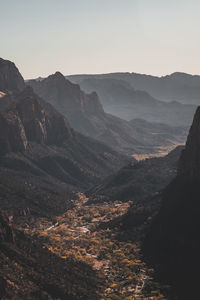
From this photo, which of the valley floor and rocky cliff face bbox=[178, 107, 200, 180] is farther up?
rocky cliff face bbox=[178, 107, 200, 180]

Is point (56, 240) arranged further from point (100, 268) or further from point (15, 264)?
point (15, 264)

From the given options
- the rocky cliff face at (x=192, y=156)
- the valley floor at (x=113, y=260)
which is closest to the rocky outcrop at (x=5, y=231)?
the valley floor at (x=113, y=260)

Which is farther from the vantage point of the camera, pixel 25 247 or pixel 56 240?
pixel 56 240

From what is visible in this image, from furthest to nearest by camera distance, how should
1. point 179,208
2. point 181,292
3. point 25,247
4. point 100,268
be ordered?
point 179,208
point 100,268
point 25,247
point 181,292

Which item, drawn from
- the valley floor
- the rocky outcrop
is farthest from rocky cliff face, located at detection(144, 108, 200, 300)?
the rocky outcrop

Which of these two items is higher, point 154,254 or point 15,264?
point 15,264

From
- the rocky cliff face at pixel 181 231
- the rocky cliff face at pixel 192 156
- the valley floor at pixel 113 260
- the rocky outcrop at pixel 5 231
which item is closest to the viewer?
the valley floor at pixel 113 260

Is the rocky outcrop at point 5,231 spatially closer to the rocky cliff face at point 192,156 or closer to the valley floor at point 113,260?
the valley floor at point 113,260

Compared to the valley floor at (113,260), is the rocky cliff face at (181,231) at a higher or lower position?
higher

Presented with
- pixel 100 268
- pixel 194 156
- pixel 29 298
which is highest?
pixel 194 156

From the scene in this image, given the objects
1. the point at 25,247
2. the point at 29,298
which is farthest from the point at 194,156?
the point at 29,298

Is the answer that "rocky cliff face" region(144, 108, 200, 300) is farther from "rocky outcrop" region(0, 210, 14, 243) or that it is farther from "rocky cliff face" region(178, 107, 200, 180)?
"rocky outcrop" region(0, 210, 14, 243)
